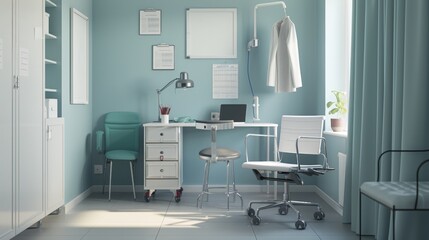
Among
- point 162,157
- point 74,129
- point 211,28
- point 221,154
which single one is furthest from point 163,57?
point 221,154

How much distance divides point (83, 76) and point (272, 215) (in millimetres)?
2494

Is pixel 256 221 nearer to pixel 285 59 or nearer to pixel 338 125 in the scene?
pixel 338 125

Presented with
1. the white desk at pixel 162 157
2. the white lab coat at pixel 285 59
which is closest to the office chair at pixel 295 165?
the white desk at pixel 162 157

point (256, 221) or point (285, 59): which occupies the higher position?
point (285, 59)

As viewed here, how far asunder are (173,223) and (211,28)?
7.97 ft

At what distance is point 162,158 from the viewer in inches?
190

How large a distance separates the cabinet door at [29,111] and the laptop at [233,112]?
209 centimetres

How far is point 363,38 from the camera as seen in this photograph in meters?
3.53

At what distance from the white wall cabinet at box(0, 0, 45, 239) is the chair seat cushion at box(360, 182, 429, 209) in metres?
2.25

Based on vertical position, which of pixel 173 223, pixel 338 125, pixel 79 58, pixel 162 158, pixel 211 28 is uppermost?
pixel 211 28

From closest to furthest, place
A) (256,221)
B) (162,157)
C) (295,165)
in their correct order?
(256,221) < (295,165) < (162,157)

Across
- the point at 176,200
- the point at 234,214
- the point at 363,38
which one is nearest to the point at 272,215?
the point at 234,214

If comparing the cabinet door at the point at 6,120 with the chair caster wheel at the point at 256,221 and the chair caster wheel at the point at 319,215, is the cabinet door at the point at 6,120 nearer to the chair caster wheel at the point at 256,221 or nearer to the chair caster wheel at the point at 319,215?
the chair caster wheel at the point at 256,221

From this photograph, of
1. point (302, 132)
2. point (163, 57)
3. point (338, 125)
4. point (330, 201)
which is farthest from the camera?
point (163, 57)
